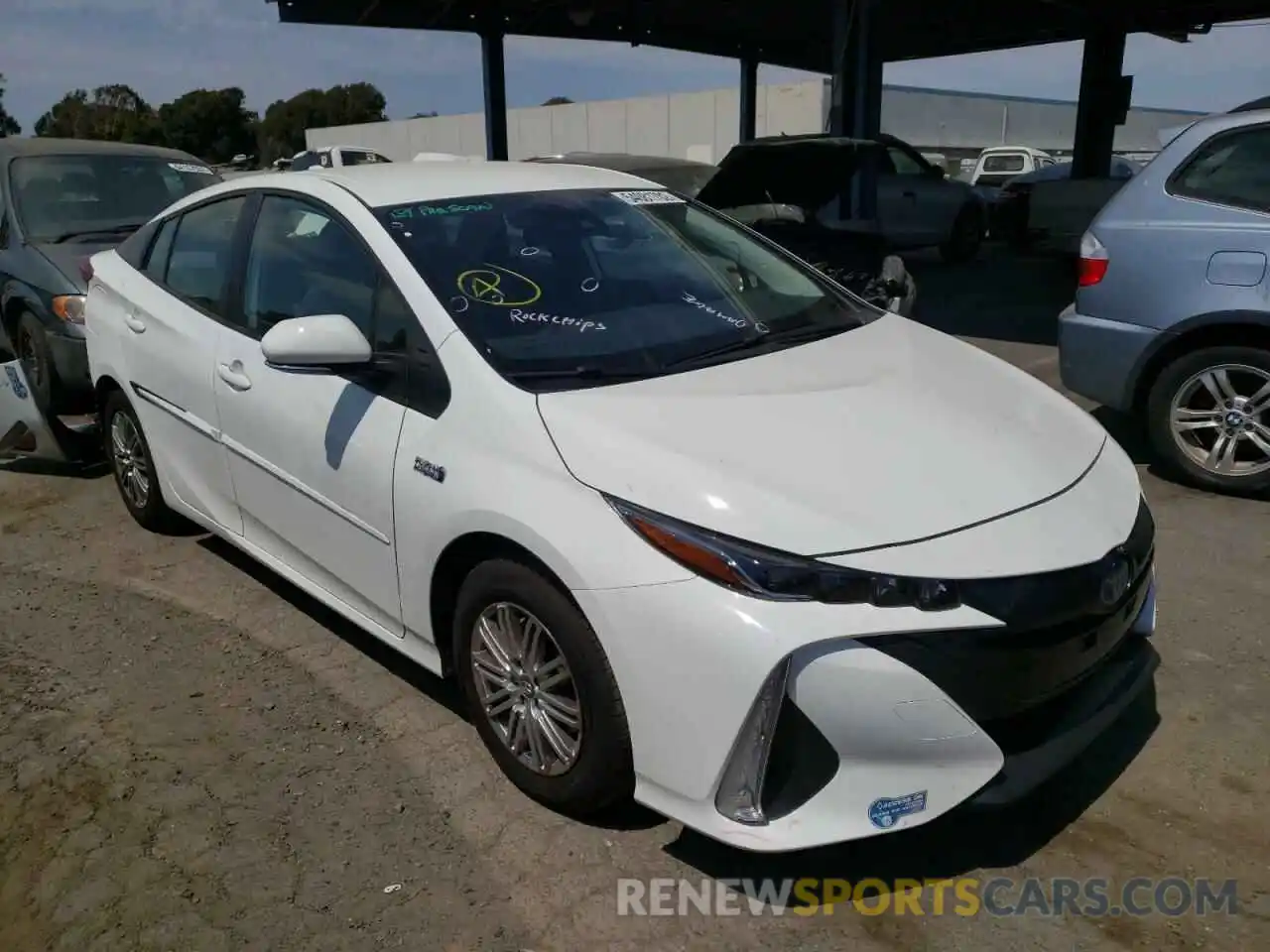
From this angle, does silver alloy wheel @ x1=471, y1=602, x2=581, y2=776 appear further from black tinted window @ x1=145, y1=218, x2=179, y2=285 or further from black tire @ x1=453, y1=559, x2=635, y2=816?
black tinted window @ x1=145, y1=218, x2=179, y2=285

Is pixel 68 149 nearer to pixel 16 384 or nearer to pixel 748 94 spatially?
pixel 16 384

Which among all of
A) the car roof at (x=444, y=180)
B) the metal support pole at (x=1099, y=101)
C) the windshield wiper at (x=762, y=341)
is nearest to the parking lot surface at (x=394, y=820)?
the windshield wiper at (x=762, y=341)

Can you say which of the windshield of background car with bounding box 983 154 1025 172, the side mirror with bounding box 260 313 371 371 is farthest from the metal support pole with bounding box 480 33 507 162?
the side mirror with bounding box 260 313 371 371

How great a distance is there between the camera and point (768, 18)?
19047 millimetres

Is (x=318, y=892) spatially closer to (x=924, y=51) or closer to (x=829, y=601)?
(x=829, y=601)

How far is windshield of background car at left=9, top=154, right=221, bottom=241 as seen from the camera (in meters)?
6.75

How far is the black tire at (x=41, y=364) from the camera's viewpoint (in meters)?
5.93

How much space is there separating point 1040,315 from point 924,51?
47.1 feet

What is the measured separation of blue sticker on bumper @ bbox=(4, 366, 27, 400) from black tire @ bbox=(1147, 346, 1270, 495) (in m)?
5.83

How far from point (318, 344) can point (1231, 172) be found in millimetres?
4261

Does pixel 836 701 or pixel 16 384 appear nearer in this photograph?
pixel 836 701

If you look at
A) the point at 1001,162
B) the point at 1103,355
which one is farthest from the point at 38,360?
the point at 1001,162

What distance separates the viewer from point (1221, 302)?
4793mm

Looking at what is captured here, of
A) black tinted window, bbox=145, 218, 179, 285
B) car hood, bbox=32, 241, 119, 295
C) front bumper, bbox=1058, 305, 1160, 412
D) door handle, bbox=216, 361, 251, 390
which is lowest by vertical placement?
front bumper, bbox=1058, 305, 1160, 412
